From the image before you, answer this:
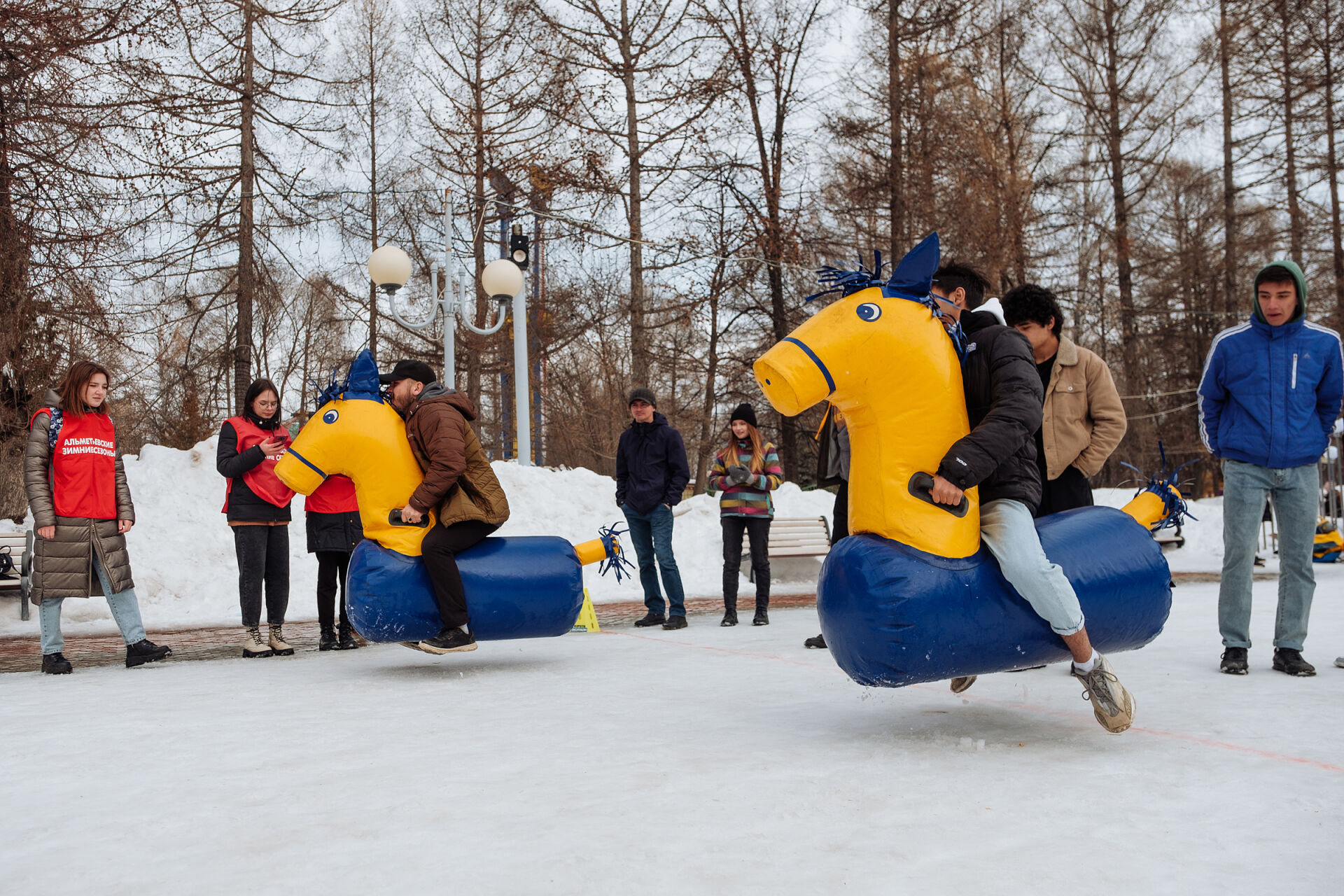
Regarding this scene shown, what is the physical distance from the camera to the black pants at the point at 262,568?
659 centimetres

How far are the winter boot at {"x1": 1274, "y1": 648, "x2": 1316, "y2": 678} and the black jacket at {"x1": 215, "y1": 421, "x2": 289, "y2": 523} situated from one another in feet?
19.2

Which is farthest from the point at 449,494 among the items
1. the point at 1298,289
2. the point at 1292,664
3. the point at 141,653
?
the point at 1298,289

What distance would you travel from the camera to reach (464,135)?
1894 cm

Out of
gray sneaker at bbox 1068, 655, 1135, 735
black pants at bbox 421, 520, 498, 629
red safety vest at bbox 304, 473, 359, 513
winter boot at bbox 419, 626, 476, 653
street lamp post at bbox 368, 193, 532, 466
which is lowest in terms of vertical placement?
winter boot at bbox 419, 626, 476, 653

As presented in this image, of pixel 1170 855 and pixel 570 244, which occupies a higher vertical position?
pixel 570 244

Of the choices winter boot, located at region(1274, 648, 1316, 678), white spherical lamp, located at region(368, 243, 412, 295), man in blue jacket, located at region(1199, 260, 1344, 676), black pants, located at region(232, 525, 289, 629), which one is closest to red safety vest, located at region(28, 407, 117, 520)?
black pants, located at region(232, 525, 289, 629)

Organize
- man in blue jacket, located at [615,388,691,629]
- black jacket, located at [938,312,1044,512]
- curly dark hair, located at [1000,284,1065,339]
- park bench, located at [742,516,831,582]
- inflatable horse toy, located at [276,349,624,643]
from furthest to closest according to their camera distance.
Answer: park bench, located at [742,516,831,582]
man in blue jacket, located at [615,388,691,629]
inflatable horse toy, located at [276,349,624,643]
curly dark hair, located at [1000,284,1065,339]
black jacket, located at [938,312,1044,512]

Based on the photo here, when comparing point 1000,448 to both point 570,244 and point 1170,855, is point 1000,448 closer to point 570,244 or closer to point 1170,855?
point 1170,855

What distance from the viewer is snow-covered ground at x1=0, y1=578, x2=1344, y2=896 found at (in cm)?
240

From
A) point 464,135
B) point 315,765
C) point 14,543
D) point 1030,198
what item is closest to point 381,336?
point 464,135

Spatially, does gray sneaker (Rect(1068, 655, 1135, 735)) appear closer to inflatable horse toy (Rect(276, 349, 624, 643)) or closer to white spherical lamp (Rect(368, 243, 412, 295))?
inflatable horse toy (Rect(276, 349, 624, 643))

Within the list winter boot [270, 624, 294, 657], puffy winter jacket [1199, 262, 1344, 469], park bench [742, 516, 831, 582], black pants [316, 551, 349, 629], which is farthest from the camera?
park bench [742, 516, 831, 582]

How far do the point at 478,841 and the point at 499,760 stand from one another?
90 cm

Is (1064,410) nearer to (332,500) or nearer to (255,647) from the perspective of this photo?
(332,500)
